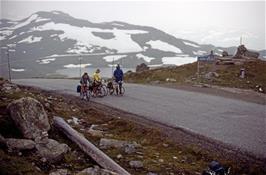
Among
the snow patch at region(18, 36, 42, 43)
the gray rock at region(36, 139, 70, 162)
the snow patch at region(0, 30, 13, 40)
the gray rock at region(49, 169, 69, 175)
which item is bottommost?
the gray rock at region(49, 169, 69, 175)

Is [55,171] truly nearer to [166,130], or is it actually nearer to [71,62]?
[166,130]

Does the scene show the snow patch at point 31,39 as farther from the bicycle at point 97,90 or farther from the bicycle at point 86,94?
the bicycle at point 86,94

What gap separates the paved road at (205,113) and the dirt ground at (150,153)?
0.76 meters

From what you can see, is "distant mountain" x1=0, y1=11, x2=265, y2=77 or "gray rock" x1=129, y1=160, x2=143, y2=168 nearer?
"gray rock" x1=129, y1=160, x2=143, y2=168

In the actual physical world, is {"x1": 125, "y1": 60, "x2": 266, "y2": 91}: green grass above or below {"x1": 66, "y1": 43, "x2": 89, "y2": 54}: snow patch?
below

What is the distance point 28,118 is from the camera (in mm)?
9320

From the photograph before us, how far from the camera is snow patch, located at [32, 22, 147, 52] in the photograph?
469ft

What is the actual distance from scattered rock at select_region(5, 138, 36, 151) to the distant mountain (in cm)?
8823

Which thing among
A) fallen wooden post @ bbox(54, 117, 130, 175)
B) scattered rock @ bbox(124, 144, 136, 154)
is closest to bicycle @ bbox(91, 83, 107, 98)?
fallen wooden post @ bbox(54, 117, 130, 175)

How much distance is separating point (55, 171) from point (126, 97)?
13.1 metres

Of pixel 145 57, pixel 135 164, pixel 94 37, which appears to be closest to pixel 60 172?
pixel 135 164

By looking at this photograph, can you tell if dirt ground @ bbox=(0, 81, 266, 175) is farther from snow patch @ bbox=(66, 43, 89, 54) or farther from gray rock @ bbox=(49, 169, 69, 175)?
snow patch @ bbox=(66, 43, 89, 54)

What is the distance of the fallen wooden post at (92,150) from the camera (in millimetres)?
8078

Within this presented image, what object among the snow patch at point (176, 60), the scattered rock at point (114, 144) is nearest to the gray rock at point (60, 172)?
the scattered rock at point (114, 144)
